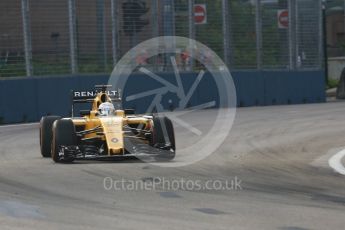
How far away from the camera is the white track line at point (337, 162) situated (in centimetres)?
1273

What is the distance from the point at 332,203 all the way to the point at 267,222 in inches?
56.9

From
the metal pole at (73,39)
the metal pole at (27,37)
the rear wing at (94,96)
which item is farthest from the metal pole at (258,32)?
the rear wing at (94,96)

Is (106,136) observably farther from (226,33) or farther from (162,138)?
(226,33)

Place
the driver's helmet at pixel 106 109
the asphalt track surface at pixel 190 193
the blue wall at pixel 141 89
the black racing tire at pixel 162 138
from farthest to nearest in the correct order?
the blue wall at pixel 141 89 → the driver's helmet at pixel 106 109 → the black racing tire at pixel 162 138 → the asphalt track surface at pixel 190 193

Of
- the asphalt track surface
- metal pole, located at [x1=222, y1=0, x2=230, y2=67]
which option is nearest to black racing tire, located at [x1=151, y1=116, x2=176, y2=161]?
the asphalt track surface

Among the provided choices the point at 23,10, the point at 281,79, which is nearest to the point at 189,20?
the point at 281,79

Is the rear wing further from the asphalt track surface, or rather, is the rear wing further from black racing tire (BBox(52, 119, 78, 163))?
black racing tire (BBox(52, 119, 78, 163))

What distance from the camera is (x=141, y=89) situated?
91.5ft

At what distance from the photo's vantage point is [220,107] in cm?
2884

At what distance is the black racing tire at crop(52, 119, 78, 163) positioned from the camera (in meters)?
13.2

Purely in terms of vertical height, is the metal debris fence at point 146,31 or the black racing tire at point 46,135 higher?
the metal debris fence at point 146,31

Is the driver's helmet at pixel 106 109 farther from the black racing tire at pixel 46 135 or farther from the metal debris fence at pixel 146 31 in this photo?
the metal debris fence at pixel 146 31

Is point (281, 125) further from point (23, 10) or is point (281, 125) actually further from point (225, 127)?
point (23, 10)

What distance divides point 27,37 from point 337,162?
13635 millimetres
